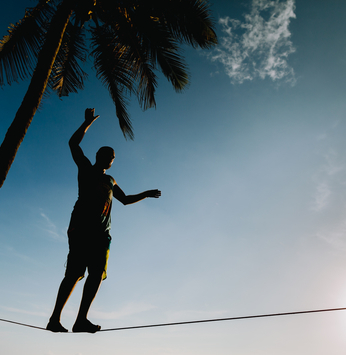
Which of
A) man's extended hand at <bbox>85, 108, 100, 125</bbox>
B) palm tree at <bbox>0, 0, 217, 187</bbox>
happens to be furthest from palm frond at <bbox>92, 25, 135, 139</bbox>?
man's extended hand at <bbox>85, 108, 100, 125</bbox>

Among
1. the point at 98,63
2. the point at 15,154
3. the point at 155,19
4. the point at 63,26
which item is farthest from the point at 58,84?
the point at 15,154

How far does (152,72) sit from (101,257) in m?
4.33

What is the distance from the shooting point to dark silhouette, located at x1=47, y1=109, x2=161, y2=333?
1.98m

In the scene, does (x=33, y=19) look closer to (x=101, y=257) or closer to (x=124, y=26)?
(x=124, y=26)

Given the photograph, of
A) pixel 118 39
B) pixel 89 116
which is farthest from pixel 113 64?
pixel 89 116

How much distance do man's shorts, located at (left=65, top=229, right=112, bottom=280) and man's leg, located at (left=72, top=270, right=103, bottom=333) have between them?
59 mm

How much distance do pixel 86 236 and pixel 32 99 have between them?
2271 mm

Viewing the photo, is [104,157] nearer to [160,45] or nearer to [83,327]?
[83,327]

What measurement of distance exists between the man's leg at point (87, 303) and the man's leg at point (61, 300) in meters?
0.12

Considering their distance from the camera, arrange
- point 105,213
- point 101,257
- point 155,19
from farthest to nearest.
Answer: point 155,19 → point 105,213 → point 101,257

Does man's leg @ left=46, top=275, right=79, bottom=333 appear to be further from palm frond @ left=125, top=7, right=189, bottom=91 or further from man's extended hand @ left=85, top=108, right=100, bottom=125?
palm frond @ left=125, top=7, right=189, bottom=91

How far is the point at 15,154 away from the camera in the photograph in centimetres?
280

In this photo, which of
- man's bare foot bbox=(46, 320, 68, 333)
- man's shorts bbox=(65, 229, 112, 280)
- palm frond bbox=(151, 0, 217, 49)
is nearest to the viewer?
man's bare foot bbox=(46, 320, 68, 333)

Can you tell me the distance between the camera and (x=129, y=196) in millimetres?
2904
